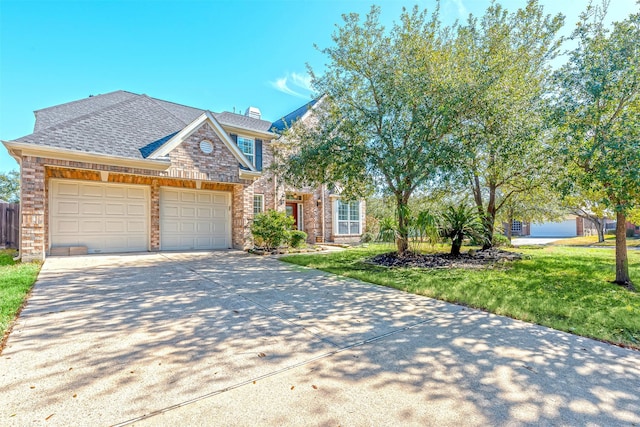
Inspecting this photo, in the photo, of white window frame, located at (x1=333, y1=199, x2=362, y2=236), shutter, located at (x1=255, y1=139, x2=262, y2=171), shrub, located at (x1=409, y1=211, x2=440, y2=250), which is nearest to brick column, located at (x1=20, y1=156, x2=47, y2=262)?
shutter, located at (x1=255, y1=139, x2=262, y2=171)

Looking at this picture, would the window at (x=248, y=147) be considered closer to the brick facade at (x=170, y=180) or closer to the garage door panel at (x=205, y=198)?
the brick facade at (x=170, y=180)

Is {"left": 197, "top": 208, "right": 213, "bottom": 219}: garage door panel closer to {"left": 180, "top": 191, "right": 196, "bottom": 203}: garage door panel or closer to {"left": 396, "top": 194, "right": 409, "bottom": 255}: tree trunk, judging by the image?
{"left": 180, "top": 191, "right": 196, "bottom": 203}: garage door panel

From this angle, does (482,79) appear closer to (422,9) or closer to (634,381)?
(422,9)

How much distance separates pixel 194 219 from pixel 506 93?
36.7 feet

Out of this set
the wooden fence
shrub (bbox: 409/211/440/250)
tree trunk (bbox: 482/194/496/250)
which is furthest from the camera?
the wooden fence

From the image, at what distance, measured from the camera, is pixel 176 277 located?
6.41 metres

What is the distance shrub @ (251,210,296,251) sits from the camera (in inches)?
435

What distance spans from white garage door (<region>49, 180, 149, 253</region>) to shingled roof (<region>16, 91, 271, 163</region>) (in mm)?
1633

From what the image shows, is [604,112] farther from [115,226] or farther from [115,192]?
[115,226]

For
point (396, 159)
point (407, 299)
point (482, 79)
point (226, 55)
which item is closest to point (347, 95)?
point (396, 159)

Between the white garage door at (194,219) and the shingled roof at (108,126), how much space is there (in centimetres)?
201

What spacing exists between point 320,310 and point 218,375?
2007 millimetres

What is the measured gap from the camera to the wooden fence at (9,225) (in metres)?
11.9

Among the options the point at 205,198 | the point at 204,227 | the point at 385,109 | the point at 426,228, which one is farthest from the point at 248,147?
the point at 426,228
